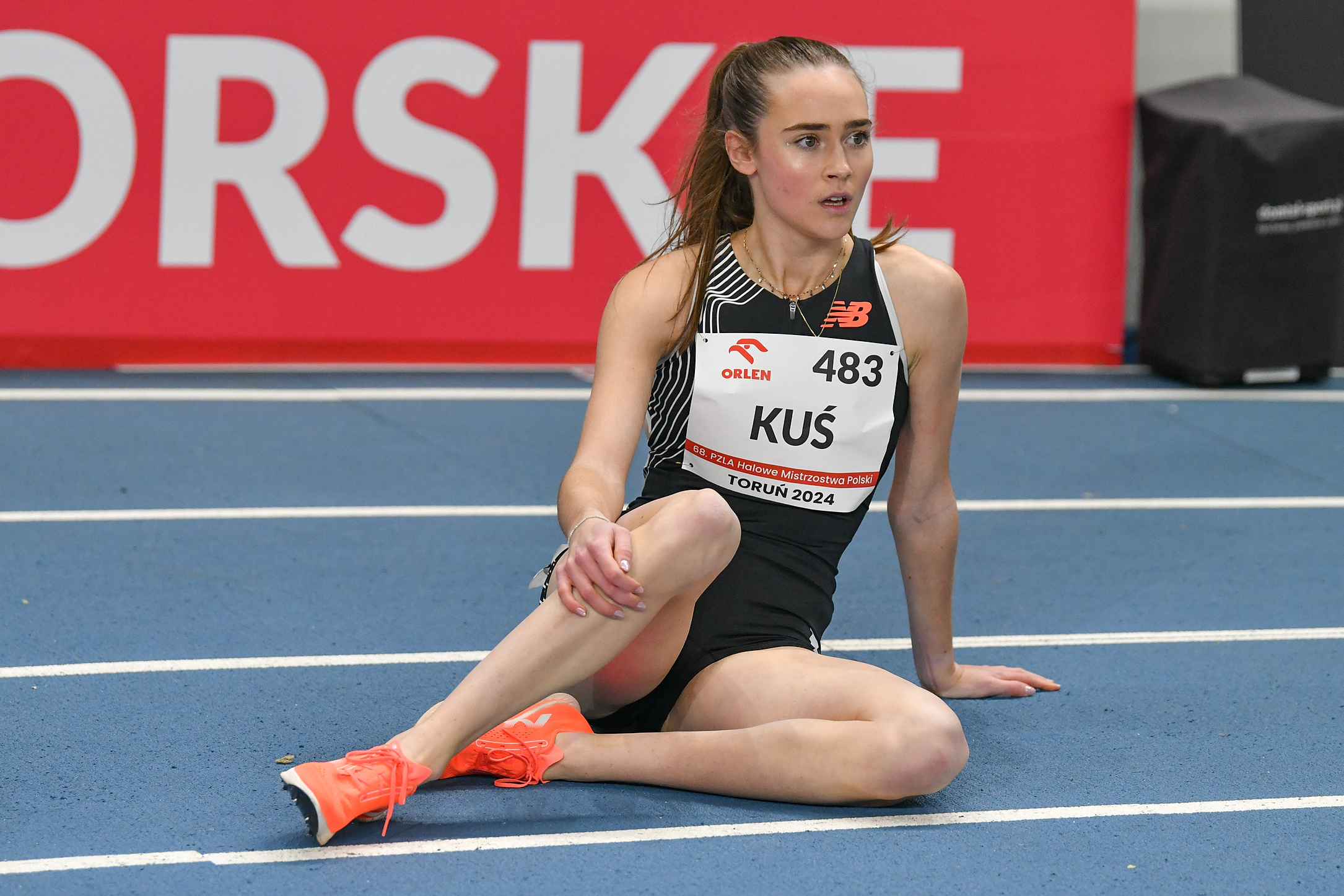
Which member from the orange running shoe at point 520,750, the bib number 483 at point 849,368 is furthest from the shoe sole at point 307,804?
the bib number 483 at point 849,368

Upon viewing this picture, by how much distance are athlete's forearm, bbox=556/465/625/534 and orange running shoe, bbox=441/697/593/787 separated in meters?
0.37

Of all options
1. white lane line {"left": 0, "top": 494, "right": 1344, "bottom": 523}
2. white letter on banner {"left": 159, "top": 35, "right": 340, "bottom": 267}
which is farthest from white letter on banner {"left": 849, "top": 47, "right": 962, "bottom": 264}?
white letter on banner {"left": 159, "top": 35, "right": 340, "bottom": 267}

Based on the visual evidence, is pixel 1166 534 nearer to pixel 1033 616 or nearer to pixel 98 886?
pixel 1033 616

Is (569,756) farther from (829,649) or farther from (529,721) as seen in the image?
(829,649)

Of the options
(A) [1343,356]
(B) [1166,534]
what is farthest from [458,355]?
(A) [1343,356]

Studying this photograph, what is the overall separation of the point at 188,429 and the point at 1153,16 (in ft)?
14.9

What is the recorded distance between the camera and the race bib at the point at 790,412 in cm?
279

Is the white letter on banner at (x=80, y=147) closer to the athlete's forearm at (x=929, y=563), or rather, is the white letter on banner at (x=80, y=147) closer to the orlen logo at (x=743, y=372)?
the orlen logo at (x=743, y=372)

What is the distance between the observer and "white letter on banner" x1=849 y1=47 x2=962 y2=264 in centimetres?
638

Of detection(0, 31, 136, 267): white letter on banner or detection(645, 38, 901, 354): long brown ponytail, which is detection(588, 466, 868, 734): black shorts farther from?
detection(0, 31, 136, 267): white letter on banner

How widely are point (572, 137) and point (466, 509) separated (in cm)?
221

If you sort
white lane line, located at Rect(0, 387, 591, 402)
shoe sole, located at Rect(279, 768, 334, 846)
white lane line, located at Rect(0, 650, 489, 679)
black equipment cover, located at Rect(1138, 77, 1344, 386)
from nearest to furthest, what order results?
shoe sole, located at Rect(279, 768, 334, 846)
white lane line, located at Rect(0, 650, 489, 679)
white lane line, located at Rect(0, 387, 591, 402)
black equipment cover, located at Rect(1138, 77, 1344, 386)

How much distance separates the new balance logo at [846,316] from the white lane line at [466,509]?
68.3 inches

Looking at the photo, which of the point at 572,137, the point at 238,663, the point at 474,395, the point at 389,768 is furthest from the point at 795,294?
the point at 572,137
